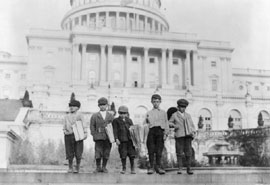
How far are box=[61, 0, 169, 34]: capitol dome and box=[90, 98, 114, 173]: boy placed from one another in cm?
8227

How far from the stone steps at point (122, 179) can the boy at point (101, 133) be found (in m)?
1.22

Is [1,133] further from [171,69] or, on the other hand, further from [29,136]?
[171,69]

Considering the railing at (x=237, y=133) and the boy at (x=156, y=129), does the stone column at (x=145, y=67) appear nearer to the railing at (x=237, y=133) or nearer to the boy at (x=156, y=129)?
the railing at (x=237, y=133)

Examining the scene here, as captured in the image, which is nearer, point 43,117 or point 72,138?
point 72,138

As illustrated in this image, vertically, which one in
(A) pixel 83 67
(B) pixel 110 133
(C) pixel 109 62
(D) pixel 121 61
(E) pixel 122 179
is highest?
(D) pixel 121 61

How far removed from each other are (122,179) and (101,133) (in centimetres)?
173

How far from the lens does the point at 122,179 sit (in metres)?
12.3

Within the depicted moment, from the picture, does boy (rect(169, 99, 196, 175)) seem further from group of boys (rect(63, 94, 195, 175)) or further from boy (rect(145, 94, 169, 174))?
boy (rect(145, 94, 169, 174))

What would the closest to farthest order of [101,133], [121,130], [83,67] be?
1. [101,133]
2. [121,130]
3. [83,67]

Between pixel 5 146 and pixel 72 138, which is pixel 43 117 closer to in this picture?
pixel 5 146

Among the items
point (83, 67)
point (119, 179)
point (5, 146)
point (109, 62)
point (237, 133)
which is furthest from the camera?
point (109, 62)

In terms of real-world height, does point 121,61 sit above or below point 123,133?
above

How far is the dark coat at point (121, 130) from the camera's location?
1353cm

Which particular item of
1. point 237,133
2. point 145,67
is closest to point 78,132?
point 237,133
